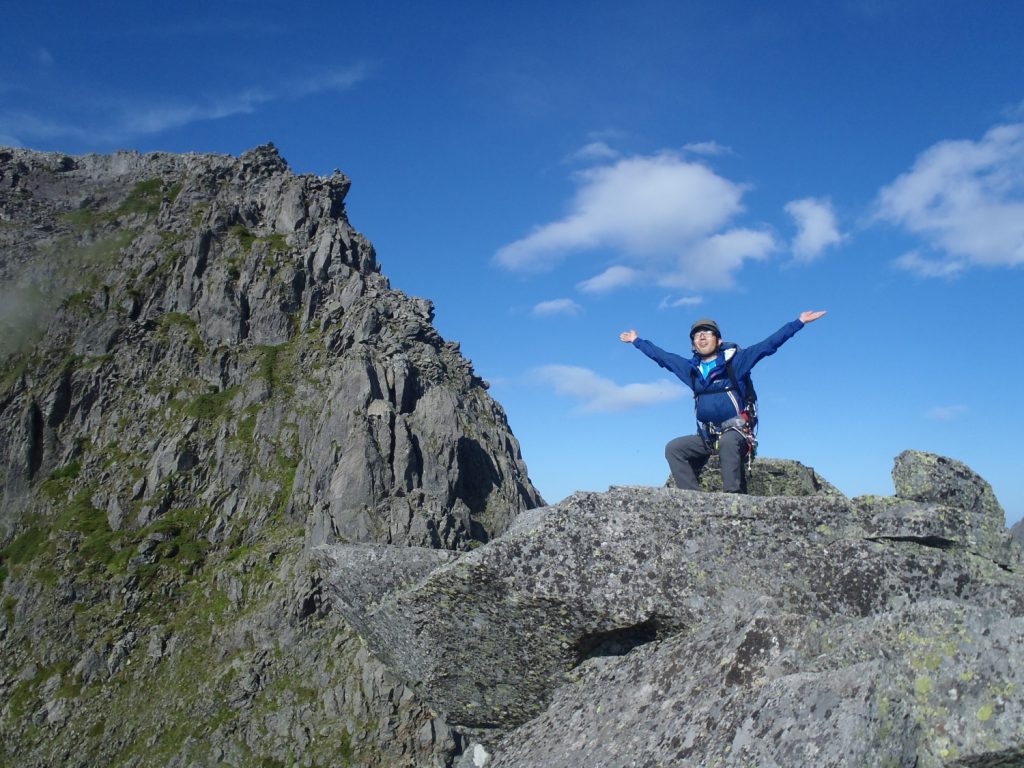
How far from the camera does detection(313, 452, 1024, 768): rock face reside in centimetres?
731

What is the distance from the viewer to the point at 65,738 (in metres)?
101

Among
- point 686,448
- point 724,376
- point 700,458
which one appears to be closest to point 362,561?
point 686,448

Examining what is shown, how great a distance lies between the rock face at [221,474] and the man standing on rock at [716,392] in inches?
3555

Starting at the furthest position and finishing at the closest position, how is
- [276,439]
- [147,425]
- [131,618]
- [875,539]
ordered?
[147,425] < [276,439] < [131,618] < [875,539]

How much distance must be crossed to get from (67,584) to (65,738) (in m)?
26.6

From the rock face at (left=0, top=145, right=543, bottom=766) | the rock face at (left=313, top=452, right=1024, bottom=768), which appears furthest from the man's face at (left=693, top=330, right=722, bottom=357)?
the rock face at (left=0, top=145, right=543, bottom=766)

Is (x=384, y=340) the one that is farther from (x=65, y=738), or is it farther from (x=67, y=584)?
(x=65, y=738)

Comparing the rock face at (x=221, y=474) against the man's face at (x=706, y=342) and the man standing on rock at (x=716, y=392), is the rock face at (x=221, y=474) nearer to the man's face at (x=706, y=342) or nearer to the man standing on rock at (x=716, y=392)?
the man standing on rock at (x=716, y=392)

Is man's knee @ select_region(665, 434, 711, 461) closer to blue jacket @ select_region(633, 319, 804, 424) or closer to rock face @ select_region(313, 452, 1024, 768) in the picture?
blue jacket @ select_region(633, 319, 804, 424)

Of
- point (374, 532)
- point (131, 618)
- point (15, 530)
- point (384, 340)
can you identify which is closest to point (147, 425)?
point (15, 530)

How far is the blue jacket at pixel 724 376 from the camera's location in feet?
41.9

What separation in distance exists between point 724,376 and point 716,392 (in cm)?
35

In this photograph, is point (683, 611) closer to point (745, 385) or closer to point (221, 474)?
point (745, 385)

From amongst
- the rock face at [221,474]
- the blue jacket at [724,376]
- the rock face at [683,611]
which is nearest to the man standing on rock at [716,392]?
the blue jacket at [724,376]
